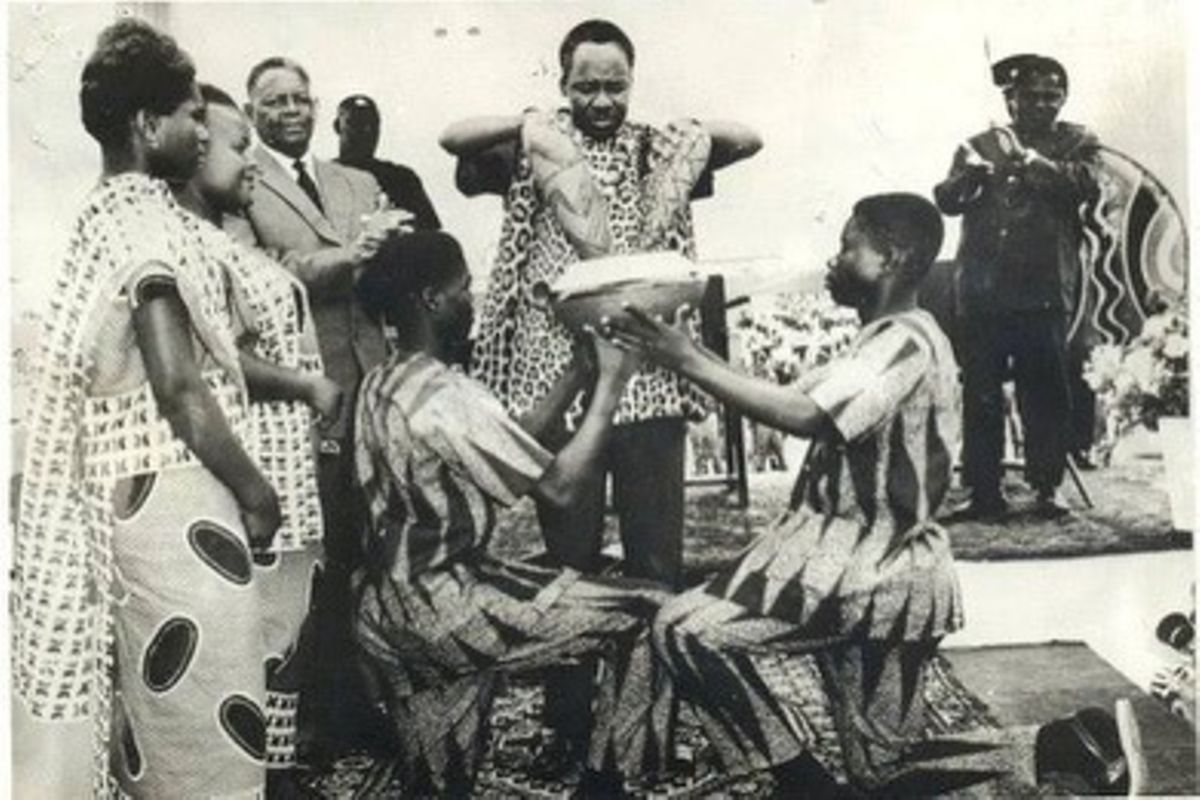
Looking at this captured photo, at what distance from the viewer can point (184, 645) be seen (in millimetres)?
2459

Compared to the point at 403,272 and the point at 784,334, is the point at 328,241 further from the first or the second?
the point at 784,334

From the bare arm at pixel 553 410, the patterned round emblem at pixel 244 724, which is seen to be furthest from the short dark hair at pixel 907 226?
the patterned round emblem at pixel 244 724

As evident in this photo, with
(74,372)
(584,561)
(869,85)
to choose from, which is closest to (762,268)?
(869,85)

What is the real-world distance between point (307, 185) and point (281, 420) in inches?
14.1

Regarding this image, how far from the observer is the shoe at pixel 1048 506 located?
2.56 meters

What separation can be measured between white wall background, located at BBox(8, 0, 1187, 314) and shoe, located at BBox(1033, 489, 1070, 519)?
0.49 meters

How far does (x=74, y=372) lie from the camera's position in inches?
97.7

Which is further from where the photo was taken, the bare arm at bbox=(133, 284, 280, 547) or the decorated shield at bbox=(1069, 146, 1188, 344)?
the decorated shield at bbox=(1069, 146, 1188, 344)

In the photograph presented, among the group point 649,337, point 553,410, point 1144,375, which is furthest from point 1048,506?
point 553,410

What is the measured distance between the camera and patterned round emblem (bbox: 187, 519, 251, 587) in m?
2.46

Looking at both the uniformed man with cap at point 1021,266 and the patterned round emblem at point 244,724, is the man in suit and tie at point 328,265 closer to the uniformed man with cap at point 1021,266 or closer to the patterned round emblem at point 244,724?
the patterned round emblem at point 244,724

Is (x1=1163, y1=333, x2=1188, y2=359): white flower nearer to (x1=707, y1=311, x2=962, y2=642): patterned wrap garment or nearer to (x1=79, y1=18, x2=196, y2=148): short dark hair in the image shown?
(x1=707, y1=311, x2=962, y2=642): patterned wrap garment

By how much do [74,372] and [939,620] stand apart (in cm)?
134

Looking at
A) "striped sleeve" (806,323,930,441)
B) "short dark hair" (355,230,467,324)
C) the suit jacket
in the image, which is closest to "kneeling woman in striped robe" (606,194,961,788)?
"striped sleeve" (806,323,930,441)
